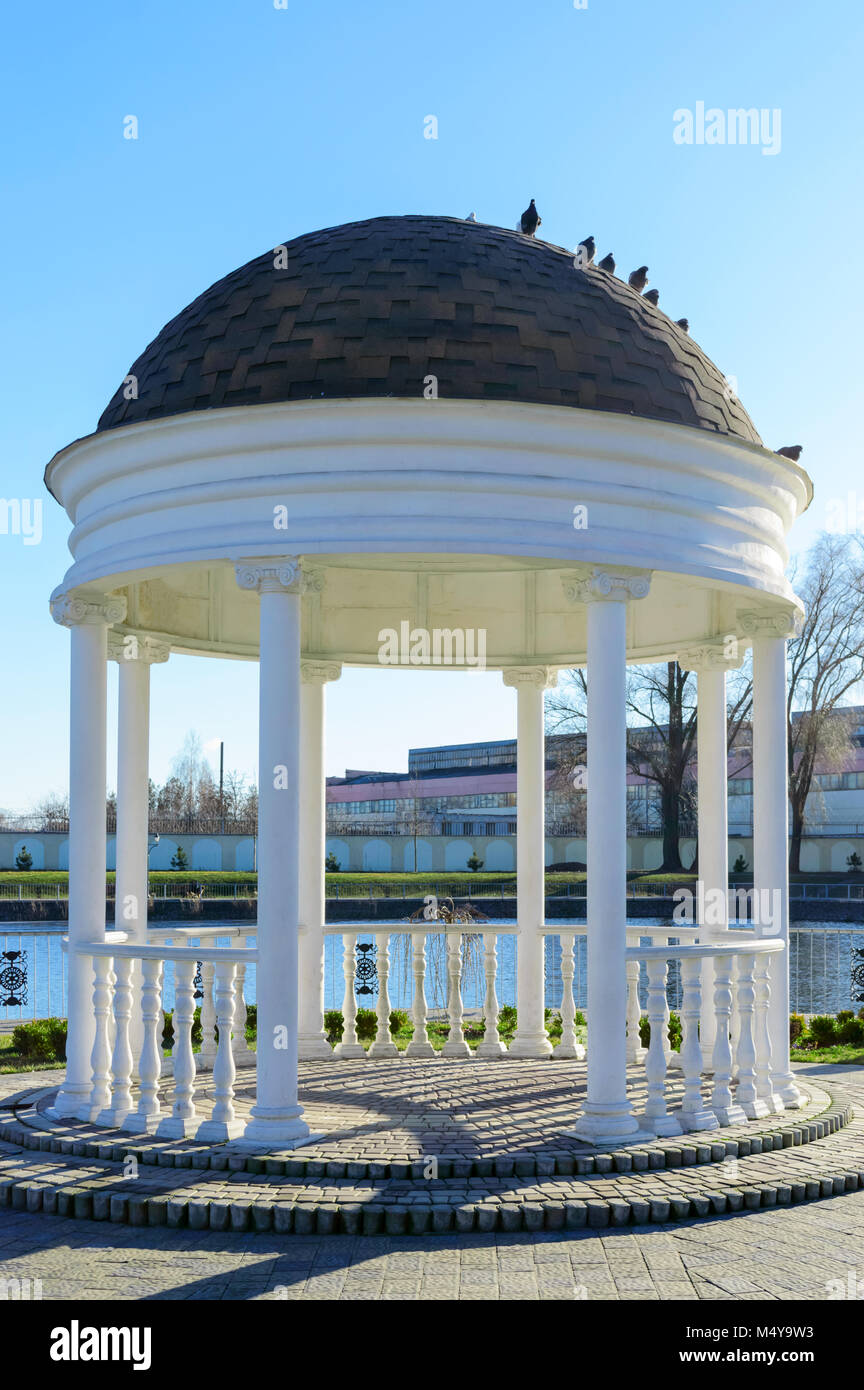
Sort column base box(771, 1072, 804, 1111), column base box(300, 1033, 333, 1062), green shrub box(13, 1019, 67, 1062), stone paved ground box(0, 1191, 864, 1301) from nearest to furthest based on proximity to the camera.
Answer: stone paved ground box(0, 1191, 864, 1301)
column base box(771, 1072, 804, 1111)
column base box(300, 1033, 333, 1062)
green shrub box(13, 1019, 67, 1062)

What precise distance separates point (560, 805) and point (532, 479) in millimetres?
80537

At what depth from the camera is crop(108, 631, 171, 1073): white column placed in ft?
44.1

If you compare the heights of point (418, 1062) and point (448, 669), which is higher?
point (448, 669)

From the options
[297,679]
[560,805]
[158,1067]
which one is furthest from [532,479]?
[560,805]

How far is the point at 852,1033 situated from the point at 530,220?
11448 millimetres

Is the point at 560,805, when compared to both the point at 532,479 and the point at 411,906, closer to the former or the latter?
the point at 411,906

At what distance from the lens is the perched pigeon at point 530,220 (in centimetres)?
1332

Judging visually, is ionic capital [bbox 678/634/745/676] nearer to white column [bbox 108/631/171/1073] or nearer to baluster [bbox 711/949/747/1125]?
baluster [bbox 711/949/747/1125]

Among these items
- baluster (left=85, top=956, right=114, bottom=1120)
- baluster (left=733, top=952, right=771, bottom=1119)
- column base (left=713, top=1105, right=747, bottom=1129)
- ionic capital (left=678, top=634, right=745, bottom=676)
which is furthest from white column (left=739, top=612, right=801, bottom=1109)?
baluster (left=85, top=956, right=114, bottom=1120)

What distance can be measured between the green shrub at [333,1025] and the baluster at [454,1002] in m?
1.78

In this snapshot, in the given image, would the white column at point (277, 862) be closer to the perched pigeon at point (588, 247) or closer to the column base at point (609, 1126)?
the column base at point (609, 1126)

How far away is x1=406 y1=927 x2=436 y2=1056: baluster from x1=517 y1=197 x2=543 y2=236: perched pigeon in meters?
7.78

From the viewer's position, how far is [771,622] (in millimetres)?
Result: 12406
